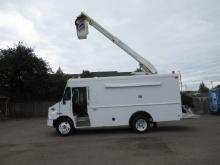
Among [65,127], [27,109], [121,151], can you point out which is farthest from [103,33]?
[27,109]

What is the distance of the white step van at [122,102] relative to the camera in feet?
48.0

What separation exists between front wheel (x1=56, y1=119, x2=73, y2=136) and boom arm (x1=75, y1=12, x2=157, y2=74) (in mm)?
4856

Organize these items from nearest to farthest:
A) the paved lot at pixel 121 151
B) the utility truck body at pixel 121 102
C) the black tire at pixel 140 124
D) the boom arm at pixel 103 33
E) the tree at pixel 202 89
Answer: the paved lot at pixel 121 151 < the black tire at pixel 140 124 < the utility truck body at pixel 121 102 < the boom arm at pixel 103 33 < the tree at pixel 202 89

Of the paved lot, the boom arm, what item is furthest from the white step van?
the boom arm

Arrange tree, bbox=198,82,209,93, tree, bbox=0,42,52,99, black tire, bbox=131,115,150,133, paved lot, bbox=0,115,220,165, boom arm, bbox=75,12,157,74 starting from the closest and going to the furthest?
paved lot, bbox=0,115,220,165 → black tire, bbox=131,115,150,133 → boom arm, bbox=75,12,157,74 → tree, bbox=0,42,52,99 → tree, bbox=198,82,209,93

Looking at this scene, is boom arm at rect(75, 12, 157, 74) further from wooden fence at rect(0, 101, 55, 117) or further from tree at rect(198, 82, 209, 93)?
tree at rect(198, 82, 209, 93)

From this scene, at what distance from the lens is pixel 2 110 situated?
32.4m

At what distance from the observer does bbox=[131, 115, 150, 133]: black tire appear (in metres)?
14.5

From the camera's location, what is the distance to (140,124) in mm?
14602

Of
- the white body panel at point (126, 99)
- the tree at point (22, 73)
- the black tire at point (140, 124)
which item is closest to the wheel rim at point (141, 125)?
the black tire at point (140, 124)

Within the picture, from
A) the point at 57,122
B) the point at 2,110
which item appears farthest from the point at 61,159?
the point at 2,110

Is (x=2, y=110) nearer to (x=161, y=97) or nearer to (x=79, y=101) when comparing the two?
(x=79, y=101)

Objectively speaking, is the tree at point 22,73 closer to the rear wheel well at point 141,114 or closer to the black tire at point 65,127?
the black tire at point 65,127

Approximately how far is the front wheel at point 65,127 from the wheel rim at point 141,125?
A: 10.4ft
